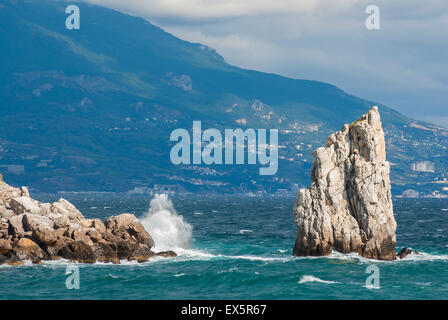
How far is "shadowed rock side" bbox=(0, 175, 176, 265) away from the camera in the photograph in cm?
7281

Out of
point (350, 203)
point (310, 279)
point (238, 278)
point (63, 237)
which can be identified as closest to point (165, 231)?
point (63, 237)

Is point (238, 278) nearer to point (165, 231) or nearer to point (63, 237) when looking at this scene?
point (63, 237)

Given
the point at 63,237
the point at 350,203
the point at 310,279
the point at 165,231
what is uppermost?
the point at 350,203

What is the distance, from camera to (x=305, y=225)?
74125mm

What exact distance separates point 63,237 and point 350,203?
3002cm

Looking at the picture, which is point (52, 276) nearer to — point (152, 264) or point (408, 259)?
point (152, 264)

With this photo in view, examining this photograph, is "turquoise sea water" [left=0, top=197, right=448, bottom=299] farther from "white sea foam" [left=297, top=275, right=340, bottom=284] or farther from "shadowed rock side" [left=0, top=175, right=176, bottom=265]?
"shadowed rock side" [left=0, top=175, right=176, bottom=265]

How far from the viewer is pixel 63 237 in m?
74.1

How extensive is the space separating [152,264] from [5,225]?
16503 millimetres

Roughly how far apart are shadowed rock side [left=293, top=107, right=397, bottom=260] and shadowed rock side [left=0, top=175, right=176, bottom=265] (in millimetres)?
16987

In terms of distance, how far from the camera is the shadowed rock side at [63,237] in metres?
72.8
